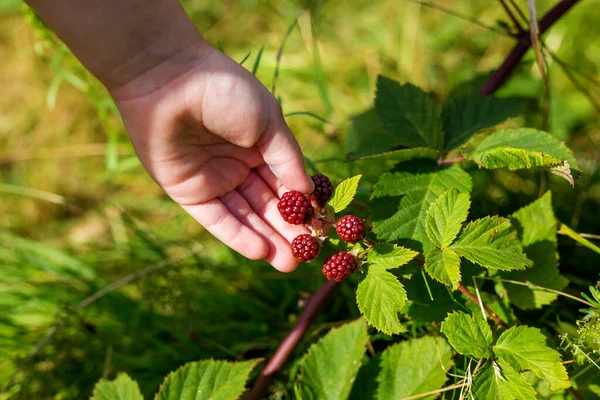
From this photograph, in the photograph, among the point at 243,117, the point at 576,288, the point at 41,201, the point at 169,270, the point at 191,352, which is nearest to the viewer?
the point at 243,117

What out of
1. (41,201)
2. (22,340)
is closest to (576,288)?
(22,340)

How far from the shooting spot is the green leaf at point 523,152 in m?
1.29

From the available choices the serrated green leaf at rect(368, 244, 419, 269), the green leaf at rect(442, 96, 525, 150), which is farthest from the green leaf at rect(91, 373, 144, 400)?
the green leaf at rect(442, 96, 525, 150)

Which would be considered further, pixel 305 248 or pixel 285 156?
pixel 285 156

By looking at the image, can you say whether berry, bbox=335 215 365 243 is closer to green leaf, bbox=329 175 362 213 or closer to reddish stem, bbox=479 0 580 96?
green leaf, bbox=329 175 362 213

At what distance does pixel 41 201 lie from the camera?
11.0 feet

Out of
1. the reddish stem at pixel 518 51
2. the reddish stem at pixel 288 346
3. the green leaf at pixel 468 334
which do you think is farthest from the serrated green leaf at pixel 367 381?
the reddish stem at pixel 518 51

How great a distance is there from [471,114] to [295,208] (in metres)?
0.73

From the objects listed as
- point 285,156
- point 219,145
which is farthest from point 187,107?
point 285,156

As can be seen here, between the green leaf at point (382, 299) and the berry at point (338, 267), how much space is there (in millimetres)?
52

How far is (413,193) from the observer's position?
4.71ft

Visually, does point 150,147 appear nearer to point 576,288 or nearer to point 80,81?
point 80,81

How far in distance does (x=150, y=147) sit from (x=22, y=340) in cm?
127

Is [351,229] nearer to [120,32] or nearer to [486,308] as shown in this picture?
[486,308]
